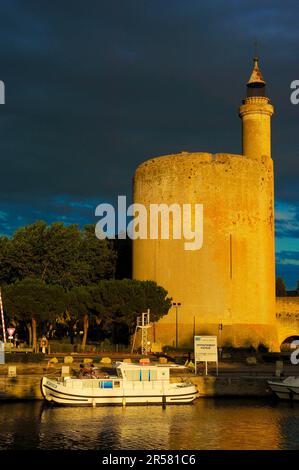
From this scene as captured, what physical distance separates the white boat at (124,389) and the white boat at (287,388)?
160 inches

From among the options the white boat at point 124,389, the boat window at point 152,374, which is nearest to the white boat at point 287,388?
the white boat at point 124,389

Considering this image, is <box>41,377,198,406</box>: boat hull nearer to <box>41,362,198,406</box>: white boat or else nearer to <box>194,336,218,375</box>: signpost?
<box>41,362,198,406</box>: white boat

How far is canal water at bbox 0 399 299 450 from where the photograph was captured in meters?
28.0

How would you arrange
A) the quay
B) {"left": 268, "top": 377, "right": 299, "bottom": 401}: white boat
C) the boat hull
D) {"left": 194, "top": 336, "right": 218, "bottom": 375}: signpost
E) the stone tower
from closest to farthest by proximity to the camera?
the boat hull, the quay, {"left": 268, "top": 377, "right": 299, "bottom": 401}: white boat, {"left": 194, "top": 336, "right": 218, "bottom": 375}: signpost, the stone tower

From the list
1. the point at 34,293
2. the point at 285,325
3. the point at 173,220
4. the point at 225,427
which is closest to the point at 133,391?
the point at 225,427

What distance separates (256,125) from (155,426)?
139 feet

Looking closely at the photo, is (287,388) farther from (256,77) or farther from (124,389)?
(256,77)

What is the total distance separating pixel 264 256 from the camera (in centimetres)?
6681

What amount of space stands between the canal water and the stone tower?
1029 inches

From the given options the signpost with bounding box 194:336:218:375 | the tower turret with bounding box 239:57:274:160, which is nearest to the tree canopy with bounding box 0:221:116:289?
the tower turret with bounding box 239:57:274:160

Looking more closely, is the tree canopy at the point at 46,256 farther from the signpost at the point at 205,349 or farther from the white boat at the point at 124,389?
the white boat at the point at 124,389

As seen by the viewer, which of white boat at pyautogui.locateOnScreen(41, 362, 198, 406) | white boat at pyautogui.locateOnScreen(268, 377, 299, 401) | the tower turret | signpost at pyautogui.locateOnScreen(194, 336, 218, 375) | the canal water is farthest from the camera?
the tower turret

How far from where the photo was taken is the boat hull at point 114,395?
36.2 metres
